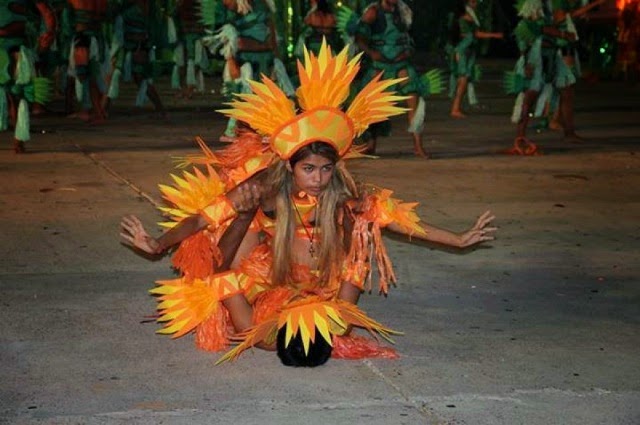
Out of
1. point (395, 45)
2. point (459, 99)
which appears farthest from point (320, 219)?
point (459, 99)

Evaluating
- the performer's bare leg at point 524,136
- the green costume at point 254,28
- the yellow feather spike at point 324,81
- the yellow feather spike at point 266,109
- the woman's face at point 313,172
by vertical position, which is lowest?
the performer's bare leg at point 524,136

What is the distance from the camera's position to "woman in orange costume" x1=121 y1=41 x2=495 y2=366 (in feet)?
17.3

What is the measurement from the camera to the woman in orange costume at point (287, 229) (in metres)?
5.28

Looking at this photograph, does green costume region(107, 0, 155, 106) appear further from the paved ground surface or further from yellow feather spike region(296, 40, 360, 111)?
yellow feather spike region(296, 40, 360, 111)

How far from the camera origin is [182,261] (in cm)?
550

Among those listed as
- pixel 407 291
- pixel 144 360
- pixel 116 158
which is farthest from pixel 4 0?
pixel 144 360

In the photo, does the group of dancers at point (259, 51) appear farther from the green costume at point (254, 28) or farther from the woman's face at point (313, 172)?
the woman's face at point (313, 172)

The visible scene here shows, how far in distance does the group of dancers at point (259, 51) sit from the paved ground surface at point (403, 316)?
862 millimetres

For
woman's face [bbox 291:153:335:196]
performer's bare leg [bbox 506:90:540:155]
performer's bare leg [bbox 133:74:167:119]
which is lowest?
performer's bare leg [bbox 133:74:167:119]

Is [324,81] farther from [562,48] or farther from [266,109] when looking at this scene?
[562,48]

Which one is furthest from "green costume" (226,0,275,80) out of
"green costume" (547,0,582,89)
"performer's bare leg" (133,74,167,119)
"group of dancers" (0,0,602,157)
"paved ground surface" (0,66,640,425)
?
"performer's bare leg" (133,74,167,119)

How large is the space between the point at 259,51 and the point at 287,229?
Answer: 8.02 meters

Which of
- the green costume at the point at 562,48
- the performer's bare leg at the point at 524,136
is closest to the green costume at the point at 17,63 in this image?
the performer's bare leg at the point at 524,136

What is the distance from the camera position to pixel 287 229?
5422mm
